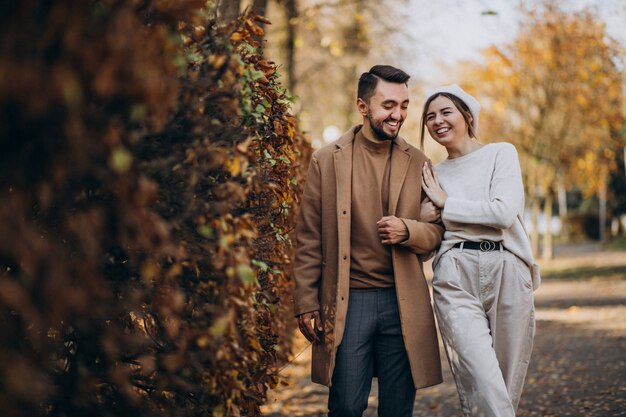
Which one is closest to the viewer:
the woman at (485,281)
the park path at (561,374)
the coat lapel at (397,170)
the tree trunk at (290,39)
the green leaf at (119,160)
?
the green leaf at (119,160)

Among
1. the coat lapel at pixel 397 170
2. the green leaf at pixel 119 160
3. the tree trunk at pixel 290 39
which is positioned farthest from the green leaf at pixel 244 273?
the tree trunk at pixel 290 39

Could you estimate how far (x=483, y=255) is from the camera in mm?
3732

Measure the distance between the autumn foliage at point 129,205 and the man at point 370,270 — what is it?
54 cm

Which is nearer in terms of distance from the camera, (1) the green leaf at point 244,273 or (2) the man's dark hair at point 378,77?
(1) the green leaf at point 244,273

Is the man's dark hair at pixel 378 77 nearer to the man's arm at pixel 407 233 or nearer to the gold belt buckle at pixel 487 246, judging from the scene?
the man's arm at pixel 407 233

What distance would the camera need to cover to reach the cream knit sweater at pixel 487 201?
3.64 m

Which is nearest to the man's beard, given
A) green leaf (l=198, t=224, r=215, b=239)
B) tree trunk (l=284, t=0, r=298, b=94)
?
green leaf (l=198, t=224, r=215, b=239)

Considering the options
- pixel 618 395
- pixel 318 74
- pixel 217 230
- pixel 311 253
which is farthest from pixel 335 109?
pixel 217 230

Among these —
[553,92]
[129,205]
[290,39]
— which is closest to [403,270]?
[129,205]

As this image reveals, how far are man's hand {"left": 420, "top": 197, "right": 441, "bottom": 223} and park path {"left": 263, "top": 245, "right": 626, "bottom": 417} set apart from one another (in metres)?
1.22

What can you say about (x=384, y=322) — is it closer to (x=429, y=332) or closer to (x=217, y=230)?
(x=429, y=332)

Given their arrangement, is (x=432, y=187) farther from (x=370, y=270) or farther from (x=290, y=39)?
(x=290, y=39)

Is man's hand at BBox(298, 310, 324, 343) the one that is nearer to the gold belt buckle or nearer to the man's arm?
the man's arm

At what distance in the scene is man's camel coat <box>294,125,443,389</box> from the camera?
3680 millimetres
